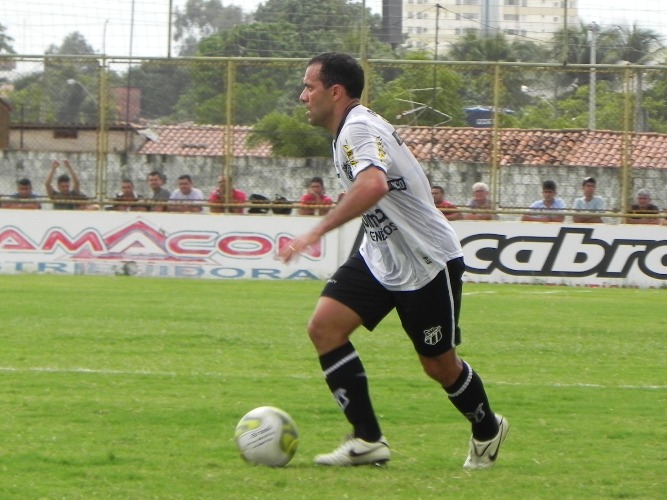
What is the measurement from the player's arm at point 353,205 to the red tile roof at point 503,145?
13.9 m

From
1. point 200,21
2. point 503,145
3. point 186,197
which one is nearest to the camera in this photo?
point 503,145

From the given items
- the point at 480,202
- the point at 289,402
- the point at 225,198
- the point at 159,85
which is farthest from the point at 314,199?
the point at 289,402

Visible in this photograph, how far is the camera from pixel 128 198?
1997 centimetres

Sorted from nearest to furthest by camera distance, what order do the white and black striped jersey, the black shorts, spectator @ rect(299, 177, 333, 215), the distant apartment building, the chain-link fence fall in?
1. the white and black striped jersey
2. the black shorts
3. the distant apartment building
4. the chain-link fence
5. spectator @ rect(299, 177, 333, 215)

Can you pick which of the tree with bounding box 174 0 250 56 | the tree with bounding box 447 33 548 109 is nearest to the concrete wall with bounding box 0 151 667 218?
the tree with bounding box 447 33 548 109

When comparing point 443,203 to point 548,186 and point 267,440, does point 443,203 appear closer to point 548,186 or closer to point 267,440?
point 548,186

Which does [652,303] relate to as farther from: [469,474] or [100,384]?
[469,474]

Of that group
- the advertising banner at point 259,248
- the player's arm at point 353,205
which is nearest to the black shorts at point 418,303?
the player's arm at point 353,205

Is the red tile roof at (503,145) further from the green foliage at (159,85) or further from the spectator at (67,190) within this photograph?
the spectator at (67,190)

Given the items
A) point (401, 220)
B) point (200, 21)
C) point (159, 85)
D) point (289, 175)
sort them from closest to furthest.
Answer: point (401, 220)
point (289, 175)
point (159, 85)
point (200, 21)

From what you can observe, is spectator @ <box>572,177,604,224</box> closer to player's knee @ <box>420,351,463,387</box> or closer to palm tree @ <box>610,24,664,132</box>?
palm tree @ <box>610,24,664,132</box>

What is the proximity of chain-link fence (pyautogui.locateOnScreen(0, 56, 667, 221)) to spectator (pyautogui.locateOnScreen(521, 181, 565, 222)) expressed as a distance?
0.19 meters

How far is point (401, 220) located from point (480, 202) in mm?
13926

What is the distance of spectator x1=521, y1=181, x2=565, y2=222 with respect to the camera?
19438mm
